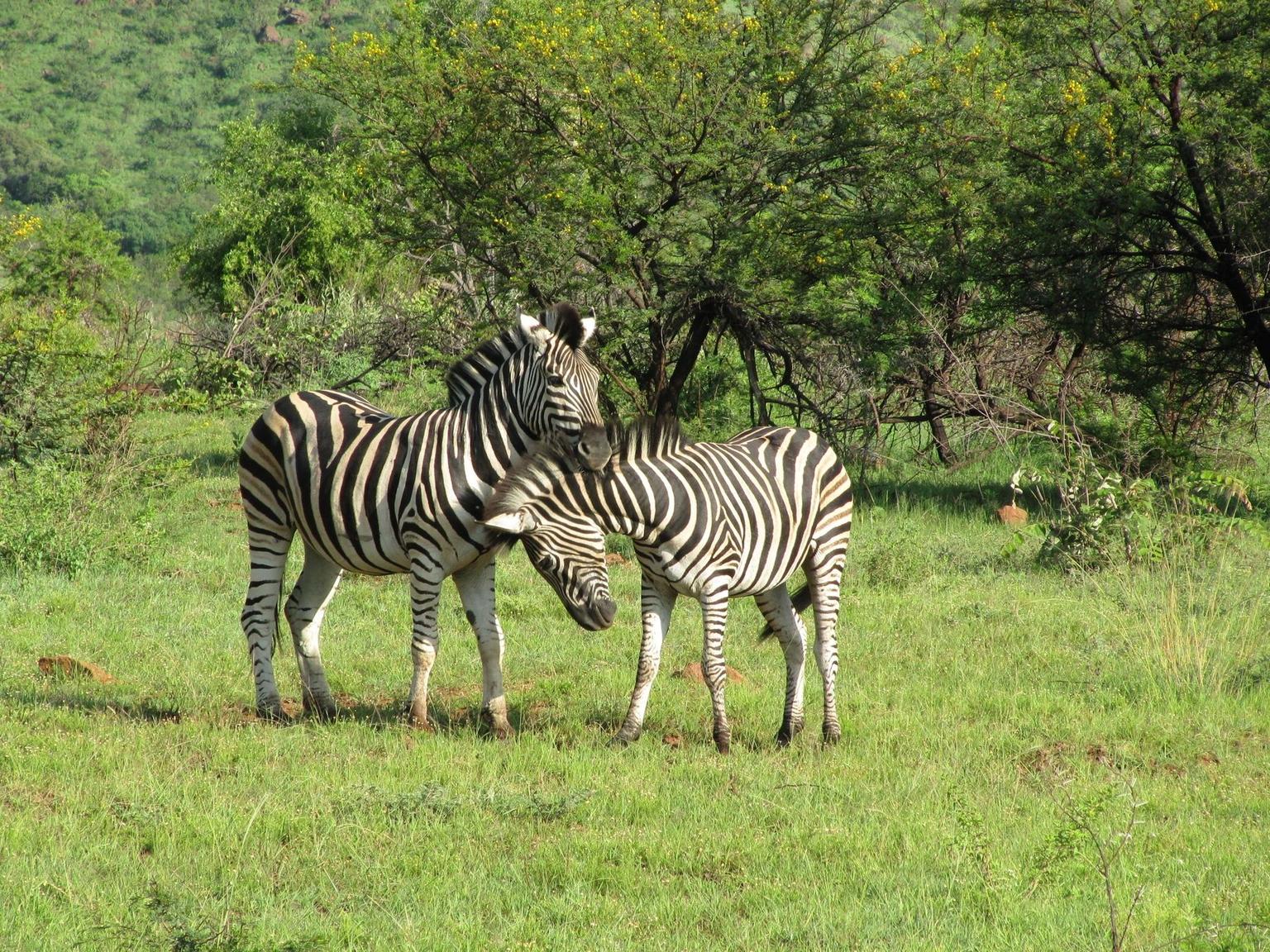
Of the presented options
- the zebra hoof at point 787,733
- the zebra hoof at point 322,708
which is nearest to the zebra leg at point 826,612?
the zebra hoof at point 787,733

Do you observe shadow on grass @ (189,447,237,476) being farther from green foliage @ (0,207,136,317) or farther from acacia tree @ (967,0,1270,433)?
acacia tree @ (967,0,1270,433)

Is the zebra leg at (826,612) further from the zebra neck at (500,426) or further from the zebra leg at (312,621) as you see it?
the zebra leg at (312,621)

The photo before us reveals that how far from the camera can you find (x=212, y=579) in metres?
11.7

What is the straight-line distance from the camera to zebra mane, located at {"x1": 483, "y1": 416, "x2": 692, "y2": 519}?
714 centimetres

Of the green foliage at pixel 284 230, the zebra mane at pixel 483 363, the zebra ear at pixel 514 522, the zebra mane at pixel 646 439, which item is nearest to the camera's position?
the zebra ear at pixel 514 522

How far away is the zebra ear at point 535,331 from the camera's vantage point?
24.6 feet

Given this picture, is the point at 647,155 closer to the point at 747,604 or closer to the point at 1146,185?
the point at 1146,185

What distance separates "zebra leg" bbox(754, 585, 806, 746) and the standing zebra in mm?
1102

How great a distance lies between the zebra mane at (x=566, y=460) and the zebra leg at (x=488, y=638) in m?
0.63

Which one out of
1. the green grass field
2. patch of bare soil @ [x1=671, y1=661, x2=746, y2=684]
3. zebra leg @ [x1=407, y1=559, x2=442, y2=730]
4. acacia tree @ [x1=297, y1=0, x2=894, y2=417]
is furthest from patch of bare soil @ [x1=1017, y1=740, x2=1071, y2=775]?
acacia tree @ [x1=297, y1=0, x2=894, y2=417]

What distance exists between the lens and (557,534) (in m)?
7.23

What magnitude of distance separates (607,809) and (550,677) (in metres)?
2.76

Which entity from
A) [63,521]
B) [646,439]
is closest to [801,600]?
[646,439]

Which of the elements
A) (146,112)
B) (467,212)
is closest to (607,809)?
(467,212)
